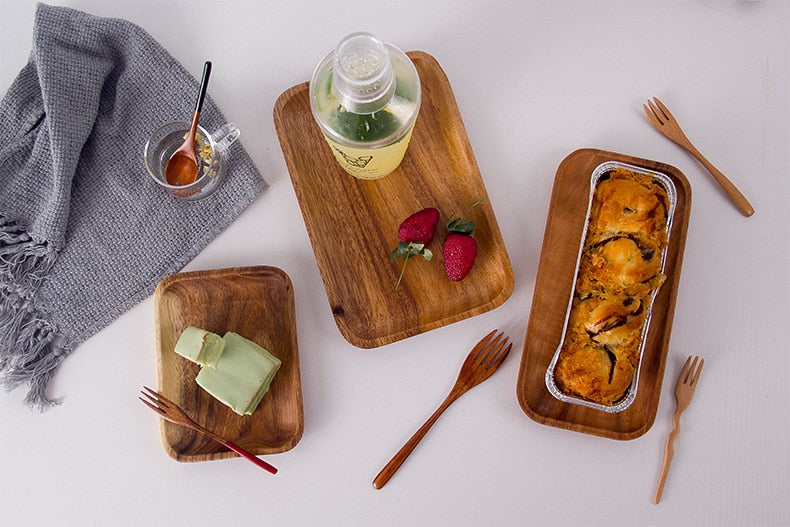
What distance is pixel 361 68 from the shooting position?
3.13ft

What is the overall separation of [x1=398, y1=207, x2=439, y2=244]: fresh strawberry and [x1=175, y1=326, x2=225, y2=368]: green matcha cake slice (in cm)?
40

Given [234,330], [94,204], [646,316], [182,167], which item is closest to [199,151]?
[182,167]

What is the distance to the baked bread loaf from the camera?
3.82 ft

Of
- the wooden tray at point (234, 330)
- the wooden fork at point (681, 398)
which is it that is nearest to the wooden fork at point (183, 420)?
the wooden tray at point (234, 330)

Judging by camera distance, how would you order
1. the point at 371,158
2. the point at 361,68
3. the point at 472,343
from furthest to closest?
the point at 472,343 < the point at 371,158 < the point at 361,68

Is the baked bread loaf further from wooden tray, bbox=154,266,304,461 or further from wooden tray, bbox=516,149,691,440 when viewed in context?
wooden tray, bbox=154,266,304,461

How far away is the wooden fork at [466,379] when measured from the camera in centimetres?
127

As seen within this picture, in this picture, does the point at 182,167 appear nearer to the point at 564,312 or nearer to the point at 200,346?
the point at 200,346

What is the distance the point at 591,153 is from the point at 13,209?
1169 mm

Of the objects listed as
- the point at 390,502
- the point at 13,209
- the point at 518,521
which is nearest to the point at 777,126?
the point at 518,521

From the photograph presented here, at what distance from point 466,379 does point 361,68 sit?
66 centimetres

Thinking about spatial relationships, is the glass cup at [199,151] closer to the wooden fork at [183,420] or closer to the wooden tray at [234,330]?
the wooden tray at [234,330]

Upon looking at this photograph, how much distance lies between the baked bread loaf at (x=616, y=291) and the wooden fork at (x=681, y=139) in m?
0.18

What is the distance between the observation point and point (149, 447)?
1285 mm
